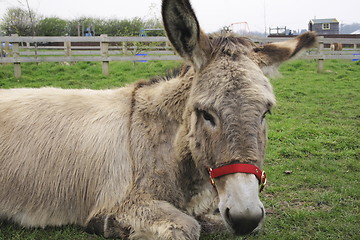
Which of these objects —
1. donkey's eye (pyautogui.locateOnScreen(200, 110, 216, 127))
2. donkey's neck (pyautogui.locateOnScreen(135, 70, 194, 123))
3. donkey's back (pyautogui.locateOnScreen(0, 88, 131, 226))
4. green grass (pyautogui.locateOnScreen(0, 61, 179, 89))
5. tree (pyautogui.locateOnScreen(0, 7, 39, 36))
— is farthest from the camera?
tree (pyautogui.locateOnScreen(0, 7, 39, 36))

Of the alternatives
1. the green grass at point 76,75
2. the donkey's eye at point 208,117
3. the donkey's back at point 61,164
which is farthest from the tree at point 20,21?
the donkey's eye at point 208,117

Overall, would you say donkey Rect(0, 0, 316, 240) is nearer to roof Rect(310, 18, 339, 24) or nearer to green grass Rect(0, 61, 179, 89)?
green grass Rect(0, 61, 179, 89)

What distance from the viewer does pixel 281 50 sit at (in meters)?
2.91

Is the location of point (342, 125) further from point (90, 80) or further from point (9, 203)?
point (90, 80)

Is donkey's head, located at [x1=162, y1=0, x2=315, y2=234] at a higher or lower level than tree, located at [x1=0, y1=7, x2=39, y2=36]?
lower

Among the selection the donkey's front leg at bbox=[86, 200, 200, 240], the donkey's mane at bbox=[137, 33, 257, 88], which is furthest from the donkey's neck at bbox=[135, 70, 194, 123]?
the donkey's front leg at bbox=[86, 200, 200, 240]

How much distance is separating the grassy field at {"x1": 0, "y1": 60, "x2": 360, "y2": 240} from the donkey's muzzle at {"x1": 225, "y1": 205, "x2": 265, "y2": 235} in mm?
928

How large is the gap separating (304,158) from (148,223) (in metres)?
3.35

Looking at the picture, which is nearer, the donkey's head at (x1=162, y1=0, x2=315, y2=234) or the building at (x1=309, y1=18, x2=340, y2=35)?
the donkey's head at (x1=162, y1=0, x2=315, y2=234)

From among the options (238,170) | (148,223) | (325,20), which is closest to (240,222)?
(238,170)

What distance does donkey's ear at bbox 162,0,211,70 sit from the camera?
2432 millimetres

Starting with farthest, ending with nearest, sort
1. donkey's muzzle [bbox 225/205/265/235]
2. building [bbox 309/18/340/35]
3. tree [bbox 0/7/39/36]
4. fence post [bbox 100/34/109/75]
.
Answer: building [bbox 309/18/340/35] < tree [bbox 0/7/39/36] < fence post [bbox 100/34/109/75] < donkey's muzzle [bbox 225/205/265/235]

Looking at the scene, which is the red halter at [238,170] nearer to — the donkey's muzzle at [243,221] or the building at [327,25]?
the donkey's muzzle at [243,221]

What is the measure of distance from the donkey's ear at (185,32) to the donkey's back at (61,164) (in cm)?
99
